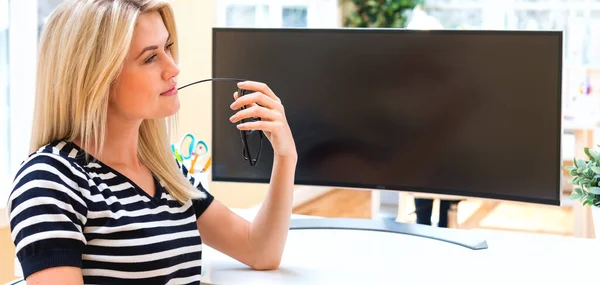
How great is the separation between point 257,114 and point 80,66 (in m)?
→ 0.33

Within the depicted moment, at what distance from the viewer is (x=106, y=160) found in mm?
1281

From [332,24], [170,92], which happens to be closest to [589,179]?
[170,92]

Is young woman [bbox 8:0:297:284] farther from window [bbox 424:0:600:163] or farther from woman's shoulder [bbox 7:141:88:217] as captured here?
window [bbox 424:0:600:163]

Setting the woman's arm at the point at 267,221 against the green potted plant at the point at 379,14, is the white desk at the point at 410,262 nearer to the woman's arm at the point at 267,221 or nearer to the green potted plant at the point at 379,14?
the woman's arm at the point at 267,221

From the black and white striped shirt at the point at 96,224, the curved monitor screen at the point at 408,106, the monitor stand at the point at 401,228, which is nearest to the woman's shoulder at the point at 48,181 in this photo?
the black and white striped shirt at the point at 96,224

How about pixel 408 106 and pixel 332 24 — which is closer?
pixel 408 106

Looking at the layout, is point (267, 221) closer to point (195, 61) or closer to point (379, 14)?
point (195, 61)

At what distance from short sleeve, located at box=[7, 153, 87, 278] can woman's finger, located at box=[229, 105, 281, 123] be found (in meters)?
0.32

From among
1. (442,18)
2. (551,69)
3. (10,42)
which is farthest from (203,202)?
(442,18)

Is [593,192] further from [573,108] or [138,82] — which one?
[573,108]

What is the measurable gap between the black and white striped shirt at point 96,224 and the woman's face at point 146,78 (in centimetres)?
11

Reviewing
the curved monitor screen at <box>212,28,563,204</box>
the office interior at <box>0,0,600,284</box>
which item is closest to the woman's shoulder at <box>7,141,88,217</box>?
the office interior at <box>0,0,600,284</box>

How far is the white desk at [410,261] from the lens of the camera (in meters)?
1.35

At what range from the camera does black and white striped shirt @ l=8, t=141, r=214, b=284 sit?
1.06 meters
